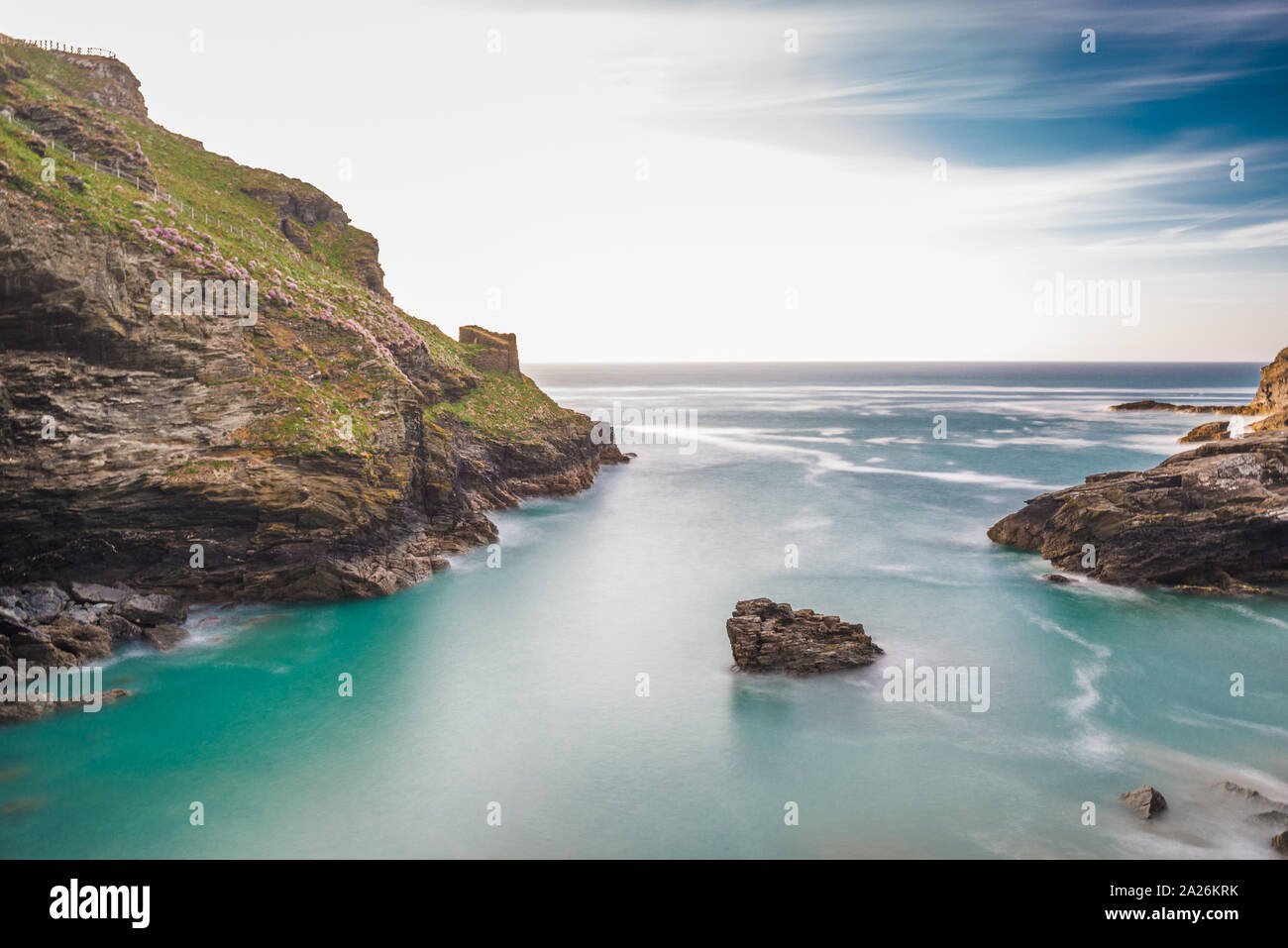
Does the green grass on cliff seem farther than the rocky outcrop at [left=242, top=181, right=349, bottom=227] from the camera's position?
No

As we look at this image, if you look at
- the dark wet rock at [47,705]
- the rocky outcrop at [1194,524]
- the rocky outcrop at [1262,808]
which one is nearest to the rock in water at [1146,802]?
the rocky outcrop at [1262,808]

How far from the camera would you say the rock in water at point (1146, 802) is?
16781 millimetres

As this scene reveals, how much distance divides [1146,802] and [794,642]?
10586 millimetres

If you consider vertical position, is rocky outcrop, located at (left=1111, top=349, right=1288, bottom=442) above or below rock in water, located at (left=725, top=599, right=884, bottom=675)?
above

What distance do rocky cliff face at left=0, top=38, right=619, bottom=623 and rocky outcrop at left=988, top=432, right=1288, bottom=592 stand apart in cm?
3067

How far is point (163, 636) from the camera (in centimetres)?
2562

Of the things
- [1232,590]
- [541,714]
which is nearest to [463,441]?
[541,714]

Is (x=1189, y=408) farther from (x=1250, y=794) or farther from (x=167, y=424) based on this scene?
(x=167, y=424)

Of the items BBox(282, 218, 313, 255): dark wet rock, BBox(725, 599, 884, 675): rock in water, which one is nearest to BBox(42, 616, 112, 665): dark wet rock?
BBox(725, 599, 884, 675): rock in water

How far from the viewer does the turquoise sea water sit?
54.7 ft

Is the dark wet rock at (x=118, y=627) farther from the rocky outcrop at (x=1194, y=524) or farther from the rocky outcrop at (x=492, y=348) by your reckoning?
the rocky outcrop at (x=1194, y=524)

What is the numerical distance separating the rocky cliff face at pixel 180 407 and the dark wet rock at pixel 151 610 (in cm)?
132

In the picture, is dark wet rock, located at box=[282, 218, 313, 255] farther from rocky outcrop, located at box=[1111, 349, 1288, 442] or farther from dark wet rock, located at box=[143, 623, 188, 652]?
rocky outcrop, located at box=[1111, 349, 1288, 442]

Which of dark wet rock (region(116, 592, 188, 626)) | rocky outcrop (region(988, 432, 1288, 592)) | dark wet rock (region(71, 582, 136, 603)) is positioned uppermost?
rocky outcrop (region(988, 432, 1288, 592))
